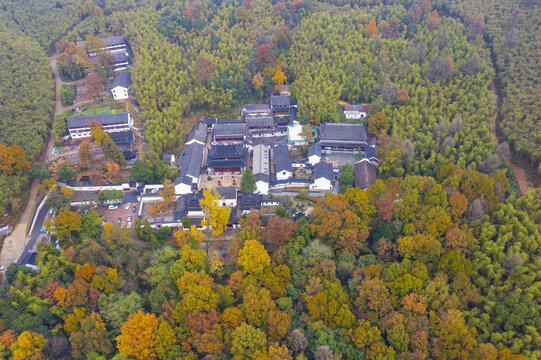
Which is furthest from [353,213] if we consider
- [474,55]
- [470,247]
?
[474,55]

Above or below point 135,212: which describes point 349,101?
above

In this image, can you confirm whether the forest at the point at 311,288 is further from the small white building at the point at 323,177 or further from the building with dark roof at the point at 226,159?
the building with dark roof at the point at 226,159

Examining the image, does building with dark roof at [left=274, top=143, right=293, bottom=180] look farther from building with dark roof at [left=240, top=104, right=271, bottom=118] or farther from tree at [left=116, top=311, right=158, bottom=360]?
tree at [left=116, top=311, right=158, bottom=360]

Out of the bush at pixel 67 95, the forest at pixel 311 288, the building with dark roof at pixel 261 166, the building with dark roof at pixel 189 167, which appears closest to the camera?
the forest at pixel 311 288

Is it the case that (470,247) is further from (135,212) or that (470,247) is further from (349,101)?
(135,212)

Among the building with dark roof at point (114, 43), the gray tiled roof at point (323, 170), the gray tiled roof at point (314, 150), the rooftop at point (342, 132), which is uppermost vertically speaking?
the building with dark roof at point (114, 43)

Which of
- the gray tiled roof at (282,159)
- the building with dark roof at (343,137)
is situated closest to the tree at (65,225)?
the gray tiled roof at (282,159)
